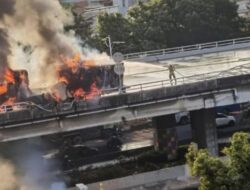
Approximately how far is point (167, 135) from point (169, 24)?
22290 millimetres

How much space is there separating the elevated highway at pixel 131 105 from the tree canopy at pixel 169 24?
67.0 ft

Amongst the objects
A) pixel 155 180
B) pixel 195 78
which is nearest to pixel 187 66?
pixel 195 78

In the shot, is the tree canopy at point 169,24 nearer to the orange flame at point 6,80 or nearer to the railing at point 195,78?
the railing at point 195,78

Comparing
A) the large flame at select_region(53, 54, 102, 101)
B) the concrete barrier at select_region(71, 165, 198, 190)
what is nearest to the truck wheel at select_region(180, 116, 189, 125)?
the large flame at select_region(53, 54, 102, 101)

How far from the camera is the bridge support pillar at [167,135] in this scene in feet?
103

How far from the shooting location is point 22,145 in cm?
3231

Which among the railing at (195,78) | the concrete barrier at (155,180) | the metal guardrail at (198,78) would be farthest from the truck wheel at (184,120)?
the concrete barrier at (155,180)

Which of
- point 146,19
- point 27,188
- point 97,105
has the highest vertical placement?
point 146,19

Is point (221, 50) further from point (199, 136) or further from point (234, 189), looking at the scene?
point (234, 189)

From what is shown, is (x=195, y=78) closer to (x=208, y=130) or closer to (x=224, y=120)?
(x=208, y=130)

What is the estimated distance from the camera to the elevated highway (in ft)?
86.2

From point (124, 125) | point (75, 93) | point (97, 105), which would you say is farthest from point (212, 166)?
point (124, 125)

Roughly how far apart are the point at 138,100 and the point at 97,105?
7.55 feet

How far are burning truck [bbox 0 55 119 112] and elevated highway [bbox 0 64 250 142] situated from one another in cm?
69
